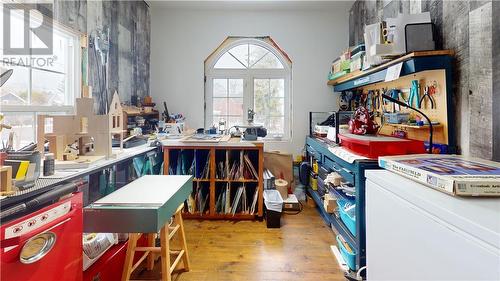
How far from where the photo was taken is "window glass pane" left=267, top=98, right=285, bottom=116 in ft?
13.8

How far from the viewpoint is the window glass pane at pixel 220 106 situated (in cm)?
422

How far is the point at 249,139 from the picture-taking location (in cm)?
322

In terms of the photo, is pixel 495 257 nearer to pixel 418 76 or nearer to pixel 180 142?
pixel 418 76

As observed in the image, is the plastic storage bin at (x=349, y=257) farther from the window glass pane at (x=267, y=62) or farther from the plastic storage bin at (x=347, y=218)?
the window glass pane at (x=267, y=62)

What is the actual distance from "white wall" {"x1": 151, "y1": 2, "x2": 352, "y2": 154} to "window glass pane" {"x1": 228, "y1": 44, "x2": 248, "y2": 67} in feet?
0.64

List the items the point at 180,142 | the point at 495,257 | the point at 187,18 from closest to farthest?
the point at 495,257, the point at 180,142, the point at 187,18

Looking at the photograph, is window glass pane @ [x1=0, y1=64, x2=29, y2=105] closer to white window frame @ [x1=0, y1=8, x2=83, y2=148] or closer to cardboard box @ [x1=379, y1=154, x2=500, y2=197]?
white window frame @ [x1=0, y1=8, x2=83, y2=148]

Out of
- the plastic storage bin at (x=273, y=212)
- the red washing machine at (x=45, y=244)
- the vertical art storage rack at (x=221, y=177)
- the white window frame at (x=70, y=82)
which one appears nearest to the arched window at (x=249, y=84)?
the vertical art storage rack at (x=221, y=177)

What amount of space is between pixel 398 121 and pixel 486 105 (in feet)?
2.17

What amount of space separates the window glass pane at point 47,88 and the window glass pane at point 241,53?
2325 mm

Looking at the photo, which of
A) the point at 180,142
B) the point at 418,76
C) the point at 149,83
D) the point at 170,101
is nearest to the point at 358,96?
the point at 418,76

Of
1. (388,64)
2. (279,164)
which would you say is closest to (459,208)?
(388,64)

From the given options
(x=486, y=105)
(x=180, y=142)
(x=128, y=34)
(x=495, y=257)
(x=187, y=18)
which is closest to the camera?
(x=495, y=257)

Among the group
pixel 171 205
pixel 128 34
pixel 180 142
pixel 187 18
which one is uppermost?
pixel 187 18
